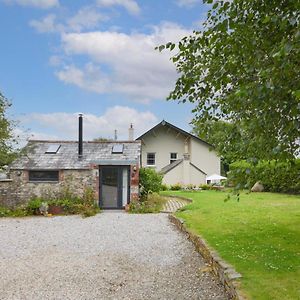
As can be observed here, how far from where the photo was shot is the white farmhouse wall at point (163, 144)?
121ft

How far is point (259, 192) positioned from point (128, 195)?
40.5 feet

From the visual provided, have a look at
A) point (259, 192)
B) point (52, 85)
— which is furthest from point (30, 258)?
point (259, 192)

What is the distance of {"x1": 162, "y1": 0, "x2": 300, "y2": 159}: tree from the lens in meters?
3.55

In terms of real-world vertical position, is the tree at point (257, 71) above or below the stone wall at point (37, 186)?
above

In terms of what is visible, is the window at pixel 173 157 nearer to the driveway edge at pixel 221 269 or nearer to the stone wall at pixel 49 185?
the stone wall at pixel 49 185

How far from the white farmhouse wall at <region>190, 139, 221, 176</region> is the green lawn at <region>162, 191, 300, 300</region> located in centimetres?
1830

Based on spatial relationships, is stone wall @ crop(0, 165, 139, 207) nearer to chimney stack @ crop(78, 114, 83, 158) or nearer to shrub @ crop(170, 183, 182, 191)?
chimney stack @ crop(78, 114, 83, 158)

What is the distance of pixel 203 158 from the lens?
37.0m

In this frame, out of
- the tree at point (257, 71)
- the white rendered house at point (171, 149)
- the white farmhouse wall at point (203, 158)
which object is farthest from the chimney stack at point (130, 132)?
the tree at point (257, 71)

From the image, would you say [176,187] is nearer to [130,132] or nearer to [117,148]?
[130,132]

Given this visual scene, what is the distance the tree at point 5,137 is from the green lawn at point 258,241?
972cm

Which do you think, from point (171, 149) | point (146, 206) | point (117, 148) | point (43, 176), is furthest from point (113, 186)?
point (171, 149)

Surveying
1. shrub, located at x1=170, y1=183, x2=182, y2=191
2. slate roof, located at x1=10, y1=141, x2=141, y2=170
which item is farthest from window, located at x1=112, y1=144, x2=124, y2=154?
shrub, located at x1=170, y1=183, x2=182, y2=191

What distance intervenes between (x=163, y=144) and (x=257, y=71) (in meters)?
32.2
